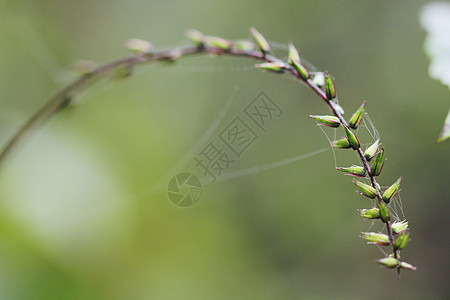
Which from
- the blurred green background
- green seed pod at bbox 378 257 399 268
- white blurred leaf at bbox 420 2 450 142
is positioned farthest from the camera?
the blurred green background

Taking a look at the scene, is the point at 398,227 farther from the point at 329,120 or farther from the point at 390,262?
the point at 329,120

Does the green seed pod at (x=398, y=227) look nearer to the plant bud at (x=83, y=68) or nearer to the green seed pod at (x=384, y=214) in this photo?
the green seed pod at (x=384, y=214)

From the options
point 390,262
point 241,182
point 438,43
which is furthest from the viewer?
point 241,182

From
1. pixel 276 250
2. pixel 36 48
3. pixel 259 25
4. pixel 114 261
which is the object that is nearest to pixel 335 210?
pixel 276 250

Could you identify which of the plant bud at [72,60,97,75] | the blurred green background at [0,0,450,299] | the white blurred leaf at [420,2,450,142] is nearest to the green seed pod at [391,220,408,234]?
the white blurred leaf at [420,2,450,142]

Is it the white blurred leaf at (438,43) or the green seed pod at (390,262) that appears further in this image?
the white blurred leaf at (438,43)

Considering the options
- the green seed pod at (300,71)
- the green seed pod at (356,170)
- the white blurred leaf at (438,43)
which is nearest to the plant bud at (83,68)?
the green seed pod at (300,71)

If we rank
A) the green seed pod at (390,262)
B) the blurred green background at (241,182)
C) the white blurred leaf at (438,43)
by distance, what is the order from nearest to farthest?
the green seed pod at (390,262)
the white blurred leaf at (438,43)
the blurred green background at (241,182)

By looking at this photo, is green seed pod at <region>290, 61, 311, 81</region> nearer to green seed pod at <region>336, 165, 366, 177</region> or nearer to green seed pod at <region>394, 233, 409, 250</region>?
green seed pod at <region>336, 165, 366, 177</region>

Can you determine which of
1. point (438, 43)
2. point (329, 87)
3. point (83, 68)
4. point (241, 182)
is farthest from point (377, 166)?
point (241, 182)
